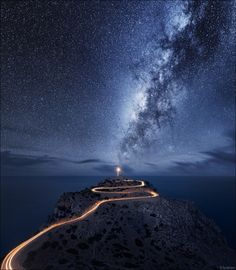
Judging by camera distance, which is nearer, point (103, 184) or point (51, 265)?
point (51, 265)

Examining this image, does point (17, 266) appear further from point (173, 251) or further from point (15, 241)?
point (15, 241)

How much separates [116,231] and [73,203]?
49.6 feet

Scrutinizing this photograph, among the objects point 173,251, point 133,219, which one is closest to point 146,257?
point 173,251

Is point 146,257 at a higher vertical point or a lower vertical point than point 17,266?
lower

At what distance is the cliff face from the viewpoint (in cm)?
4122

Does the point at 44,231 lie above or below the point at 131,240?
above

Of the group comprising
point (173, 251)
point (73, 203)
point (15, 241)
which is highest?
point (73, 203)

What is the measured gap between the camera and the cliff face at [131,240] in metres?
41.2

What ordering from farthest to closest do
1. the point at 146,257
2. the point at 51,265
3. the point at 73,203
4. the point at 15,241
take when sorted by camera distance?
the point at 15,241
the point at 73,203
the point at 146,257
the point at 51,265

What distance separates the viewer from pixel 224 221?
116 m

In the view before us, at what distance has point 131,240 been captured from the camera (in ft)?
164

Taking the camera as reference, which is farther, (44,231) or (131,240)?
(131,240)

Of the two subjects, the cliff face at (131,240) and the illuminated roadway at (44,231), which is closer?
the illuminated roadway at (44,231)

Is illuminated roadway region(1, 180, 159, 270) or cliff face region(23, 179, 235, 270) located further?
cliff face region(23, 179, 235, 270)
